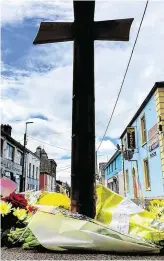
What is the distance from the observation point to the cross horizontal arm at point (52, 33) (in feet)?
5.98

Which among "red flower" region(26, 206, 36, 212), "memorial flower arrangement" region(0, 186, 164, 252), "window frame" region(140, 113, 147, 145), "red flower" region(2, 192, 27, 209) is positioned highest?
"window frame" region(140, 113, 147, 145)

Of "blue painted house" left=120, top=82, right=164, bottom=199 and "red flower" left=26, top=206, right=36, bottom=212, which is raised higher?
"blue painted house" left=120, top=82, right=164, bottom=199

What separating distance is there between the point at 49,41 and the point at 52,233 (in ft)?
4.12

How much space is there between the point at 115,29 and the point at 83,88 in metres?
0.48

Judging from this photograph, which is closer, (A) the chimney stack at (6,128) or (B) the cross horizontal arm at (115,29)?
(A) the chimney stack at (6,128)

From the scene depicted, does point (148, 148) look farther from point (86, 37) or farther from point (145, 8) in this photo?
point (86, 37)

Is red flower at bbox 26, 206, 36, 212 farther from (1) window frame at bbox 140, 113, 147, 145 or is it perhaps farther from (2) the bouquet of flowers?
(1) window frame at bbox 140, 113, 147, 145

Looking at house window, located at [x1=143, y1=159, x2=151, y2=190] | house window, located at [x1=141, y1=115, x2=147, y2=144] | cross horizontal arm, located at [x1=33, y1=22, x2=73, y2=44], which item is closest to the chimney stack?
cross horizontal arm, located at [x1=33, y1=22, x2=73, y2=44]

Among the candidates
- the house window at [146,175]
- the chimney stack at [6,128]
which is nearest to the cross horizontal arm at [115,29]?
the chimney stack at [6,128]

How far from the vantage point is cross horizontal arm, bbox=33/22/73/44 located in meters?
1.82

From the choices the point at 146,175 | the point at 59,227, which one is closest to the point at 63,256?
the point at 59,227

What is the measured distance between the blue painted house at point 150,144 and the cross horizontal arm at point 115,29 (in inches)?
278

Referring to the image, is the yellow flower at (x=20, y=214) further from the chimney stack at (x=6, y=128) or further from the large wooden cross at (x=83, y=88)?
the chimney stack at (x=6, y=128)

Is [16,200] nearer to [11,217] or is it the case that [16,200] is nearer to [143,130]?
[11,217]
